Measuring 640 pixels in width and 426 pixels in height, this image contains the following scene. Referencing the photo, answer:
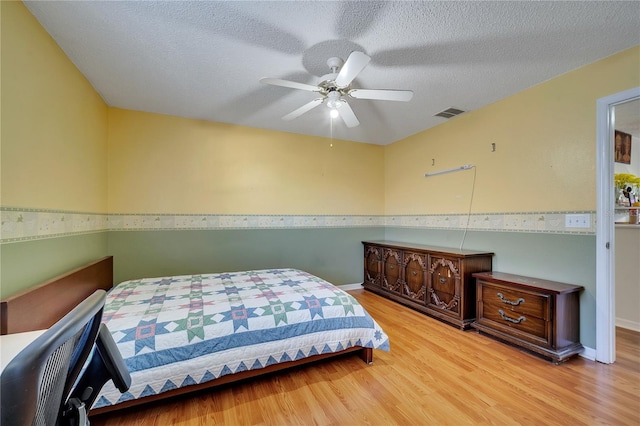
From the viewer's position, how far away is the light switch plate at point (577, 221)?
7.53ft

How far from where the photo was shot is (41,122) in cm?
180

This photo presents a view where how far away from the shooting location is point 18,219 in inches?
63.3

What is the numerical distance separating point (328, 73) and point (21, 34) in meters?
2.01

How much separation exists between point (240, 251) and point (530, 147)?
3522mm

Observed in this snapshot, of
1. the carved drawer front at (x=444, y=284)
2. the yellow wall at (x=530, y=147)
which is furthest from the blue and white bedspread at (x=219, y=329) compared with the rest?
the yellow wall at (x=530, y=147)

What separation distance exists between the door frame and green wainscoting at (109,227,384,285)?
9.21ft

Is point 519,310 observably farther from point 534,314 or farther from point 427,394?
point 427,394

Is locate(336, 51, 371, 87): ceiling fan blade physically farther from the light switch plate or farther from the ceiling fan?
the light switch plate

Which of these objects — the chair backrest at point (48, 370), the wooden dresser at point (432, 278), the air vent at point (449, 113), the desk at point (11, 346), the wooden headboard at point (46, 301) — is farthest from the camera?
the air vent at point (449, 113)

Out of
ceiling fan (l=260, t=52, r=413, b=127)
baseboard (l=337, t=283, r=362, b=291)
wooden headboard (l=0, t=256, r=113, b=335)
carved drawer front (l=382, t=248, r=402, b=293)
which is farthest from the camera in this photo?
baseboard (l=337, t=283, r=362, b=291)

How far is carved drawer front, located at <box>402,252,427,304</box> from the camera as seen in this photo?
3328 millimetres

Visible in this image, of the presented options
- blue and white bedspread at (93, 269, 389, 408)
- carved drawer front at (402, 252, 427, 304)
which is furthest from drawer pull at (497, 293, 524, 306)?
blue and white bedspread at (93, 269, 389, 408)

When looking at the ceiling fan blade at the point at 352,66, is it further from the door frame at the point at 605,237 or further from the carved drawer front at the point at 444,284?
the carved drawer front at the point at 444,284

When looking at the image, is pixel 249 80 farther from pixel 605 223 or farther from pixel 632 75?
pixel 605 223
